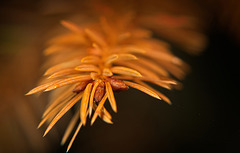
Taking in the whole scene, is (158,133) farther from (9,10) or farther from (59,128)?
(9,10)

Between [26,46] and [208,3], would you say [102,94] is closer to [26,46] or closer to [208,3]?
[26,46]

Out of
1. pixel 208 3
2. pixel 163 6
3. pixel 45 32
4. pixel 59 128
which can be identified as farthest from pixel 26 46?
pixel 208 3

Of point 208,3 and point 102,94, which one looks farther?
point 208,3

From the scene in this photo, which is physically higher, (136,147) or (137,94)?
(137,94)

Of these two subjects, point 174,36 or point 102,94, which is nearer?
point 102,94

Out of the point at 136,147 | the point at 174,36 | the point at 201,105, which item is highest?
the point at 174,36

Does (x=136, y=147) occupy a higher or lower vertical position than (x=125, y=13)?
lower
